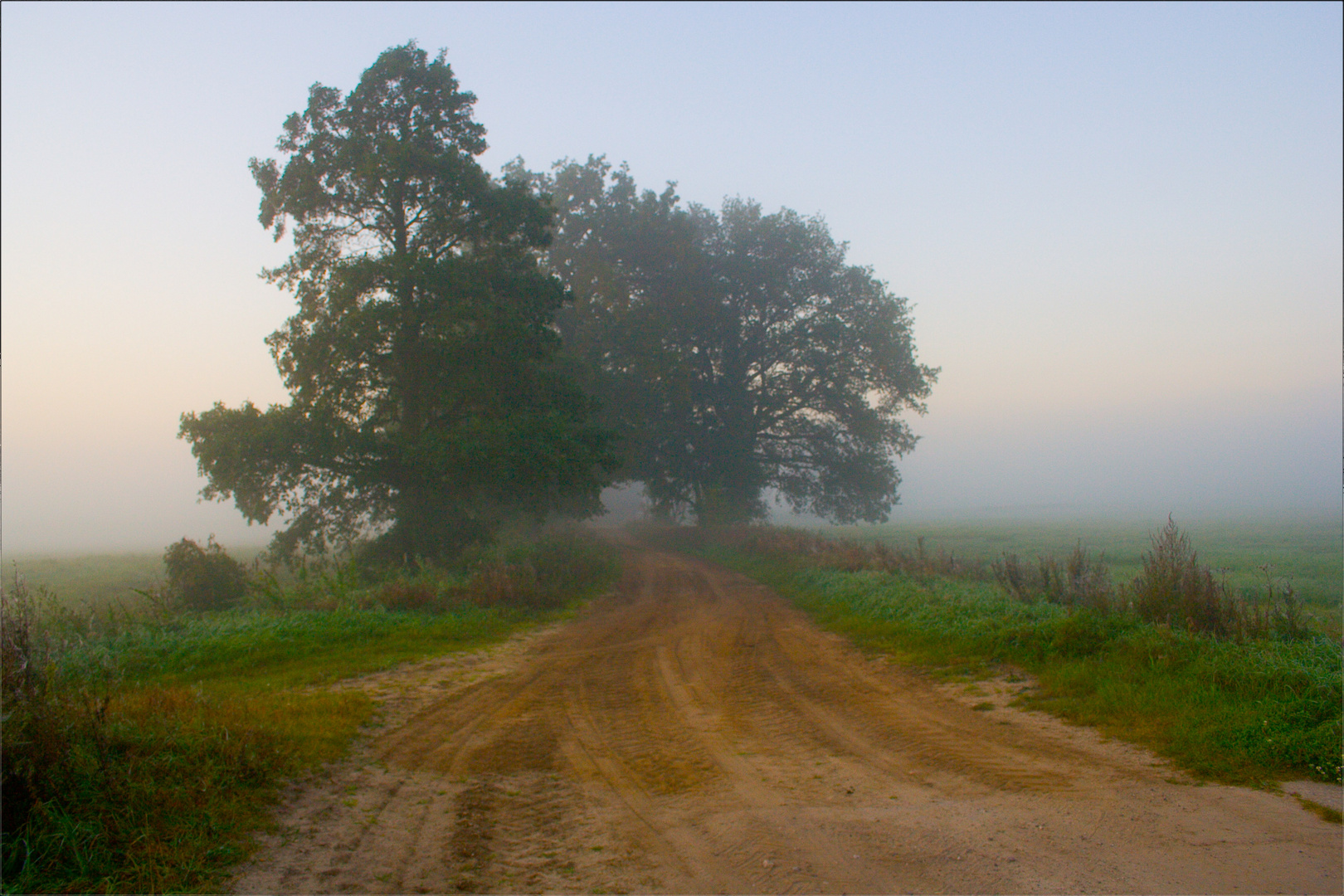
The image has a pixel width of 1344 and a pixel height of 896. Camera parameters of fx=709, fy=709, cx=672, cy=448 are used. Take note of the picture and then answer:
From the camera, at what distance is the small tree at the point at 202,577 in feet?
51.6

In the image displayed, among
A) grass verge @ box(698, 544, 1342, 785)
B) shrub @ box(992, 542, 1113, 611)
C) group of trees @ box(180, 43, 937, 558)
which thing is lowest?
grass verge @ box(698, 544, 1342, 785)

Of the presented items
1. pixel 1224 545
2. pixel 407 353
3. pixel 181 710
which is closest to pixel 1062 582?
pixel 181 710

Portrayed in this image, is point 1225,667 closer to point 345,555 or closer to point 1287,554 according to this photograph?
point 1287,554

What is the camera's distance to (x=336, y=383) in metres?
18.8

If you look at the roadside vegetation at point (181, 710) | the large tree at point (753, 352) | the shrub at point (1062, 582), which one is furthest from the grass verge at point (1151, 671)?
the large tree at point (753, 352)

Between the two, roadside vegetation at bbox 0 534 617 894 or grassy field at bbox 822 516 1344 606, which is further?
grassy field at bbox 822 516 1344 606

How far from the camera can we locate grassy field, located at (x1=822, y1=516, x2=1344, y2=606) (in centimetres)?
1614

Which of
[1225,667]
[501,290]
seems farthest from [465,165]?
[1225,667]

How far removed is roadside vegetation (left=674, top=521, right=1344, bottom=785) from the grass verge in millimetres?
16

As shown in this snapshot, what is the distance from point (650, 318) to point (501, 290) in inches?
444

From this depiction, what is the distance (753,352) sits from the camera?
118 feet

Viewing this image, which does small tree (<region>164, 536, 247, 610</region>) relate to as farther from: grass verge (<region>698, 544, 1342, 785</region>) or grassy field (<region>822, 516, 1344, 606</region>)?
grassy field (<region>822, 516, 1344, 606</region>)

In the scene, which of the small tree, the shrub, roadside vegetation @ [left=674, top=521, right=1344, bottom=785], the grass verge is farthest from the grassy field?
the small tree

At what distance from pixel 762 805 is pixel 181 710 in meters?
5.03
